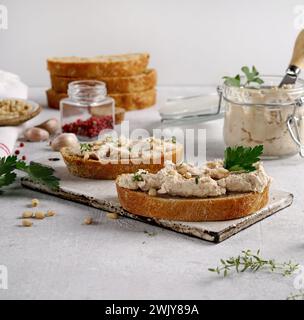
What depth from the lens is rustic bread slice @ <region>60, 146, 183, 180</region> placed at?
2.71 meters

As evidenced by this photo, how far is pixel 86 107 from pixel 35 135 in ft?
1.01

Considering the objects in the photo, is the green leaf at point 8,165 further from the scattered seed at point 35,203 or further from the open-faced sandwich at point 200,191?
the open-faced sandwich at point 200,191

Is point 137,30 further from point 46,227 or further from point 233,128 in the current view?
point 46,227

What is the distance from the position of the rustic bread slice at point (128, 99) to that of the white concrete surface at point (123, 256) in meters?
1.40

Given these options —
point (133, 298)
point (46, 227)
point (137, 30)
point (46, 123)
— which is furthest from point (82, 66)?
point (133, 298)

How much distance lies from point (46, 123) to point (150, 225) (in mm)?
1321

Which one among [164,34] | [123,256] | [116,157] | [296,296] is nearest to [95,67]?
[164,34]

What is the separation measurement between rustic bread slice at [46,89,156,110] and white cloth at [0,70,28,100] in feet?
0.48

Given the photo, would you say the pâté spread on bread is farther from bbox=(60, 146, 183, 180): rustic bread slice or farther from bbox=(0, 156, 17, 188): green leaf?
bbox=(0, 156, 17, 188): green leaf

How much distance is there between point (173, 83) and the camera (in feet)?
15.5

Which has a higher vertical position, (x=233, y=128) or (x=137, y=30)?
(x=137, y=30)

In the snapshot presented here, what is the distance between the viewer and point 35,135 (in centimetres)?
341

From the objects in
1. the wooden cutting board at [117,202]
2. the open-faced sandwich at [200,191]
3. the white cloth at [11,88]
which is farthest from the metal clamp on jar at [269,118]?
the white cloth at [11,88]

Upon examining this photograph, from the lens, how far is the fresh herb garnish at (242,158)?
7.89 ft
